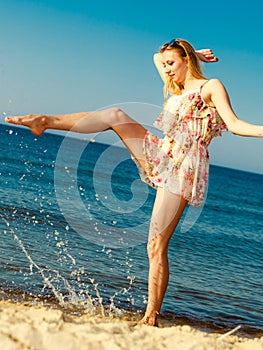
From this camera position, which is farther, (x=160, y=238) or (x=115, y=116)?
(x=160, y=238)

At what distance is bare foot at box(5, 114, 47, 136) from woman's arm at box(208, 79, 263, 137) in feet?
4.45

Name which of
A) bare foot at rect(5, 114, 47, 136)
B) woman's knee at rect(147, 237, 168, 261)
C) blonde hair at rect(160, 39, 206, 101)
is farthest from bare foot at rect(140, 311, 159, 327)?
blonde hair at rect(160, 39, 206, 101)

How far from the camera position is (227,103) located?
4.61 m

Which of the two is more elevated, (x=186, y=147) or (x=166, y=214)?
(x=186, y=147)

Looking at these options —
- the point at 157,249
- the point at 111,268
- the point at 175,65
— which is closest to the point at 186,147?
the point at 175,65

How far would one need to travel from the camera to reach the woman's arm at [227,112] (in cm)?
438

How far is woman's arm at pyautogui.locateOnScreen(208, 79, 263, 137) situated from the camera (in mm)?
4382

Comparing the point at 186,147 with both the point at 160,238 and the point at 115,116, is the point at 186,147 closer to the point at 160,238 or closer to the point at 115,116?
the point at 115,116

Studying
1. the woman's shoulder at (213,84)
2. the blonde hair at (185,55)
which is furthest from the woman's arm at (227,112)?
the blonde hair at (185,55)

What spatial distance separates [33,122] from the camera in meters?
4.42

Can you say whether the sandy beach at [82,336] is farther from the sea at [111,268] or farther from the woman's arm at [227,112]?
the sea at [111,268]

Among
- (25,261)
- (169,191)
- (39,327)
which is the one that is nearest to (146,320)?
(169,191)

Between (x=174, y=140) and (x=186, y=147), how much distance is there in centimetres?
13

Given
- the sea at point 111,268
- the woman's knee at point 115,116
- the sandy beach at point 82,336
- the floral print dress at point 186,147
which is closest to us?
the sandy beach at point 82,336
